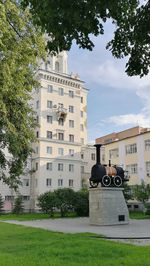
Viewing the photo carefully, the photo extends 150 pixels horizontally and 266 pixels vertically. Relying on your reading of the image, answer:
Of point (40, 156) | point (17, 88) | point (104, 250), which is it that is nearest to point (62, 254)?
point (104, 250)

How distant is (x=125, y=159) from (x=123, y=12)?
150 feet

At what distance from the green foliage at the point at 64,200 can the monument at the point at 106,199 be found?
34.1 feet

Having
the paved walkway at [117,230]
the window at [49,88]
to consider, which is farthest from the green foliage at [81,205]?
the window at [49,88]

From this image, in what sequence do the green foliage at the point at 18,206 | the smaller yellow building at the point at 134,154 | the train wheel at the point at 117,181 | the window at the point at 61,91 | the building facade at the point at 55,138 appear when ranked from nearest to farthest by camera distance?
the train wheel at the point at 117,181 < the smaller yellow building at the point at 134,154 < the green foliage at the point at 18,206 < the building facade at the point at 55,138 < the window at the point at 61,91

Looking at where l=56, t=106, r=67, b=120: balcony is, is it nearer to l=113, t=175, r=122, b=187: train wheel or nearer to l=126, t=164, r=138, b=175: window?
l=126, t=164, r=138, b=175: window

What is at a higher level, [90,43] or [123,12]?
[123,12]

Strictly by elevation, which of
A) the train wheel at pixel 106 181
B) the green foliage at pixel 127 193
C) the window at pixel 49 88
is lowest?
the green foliage at pixel 127 193

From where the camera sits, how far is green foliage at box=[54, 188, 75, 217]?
34.9m

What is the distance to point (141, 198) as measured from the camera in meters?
39.3

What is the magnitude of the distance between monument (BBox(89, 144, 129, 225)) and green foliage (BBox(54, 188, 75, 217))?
10390 mm

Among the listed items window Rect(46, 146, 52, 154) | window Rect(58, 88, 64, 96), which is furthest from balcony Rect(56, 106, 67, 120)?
window Rect(46, 146, 52, 154)

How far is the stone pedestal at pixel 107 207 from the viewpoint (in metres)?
23.5

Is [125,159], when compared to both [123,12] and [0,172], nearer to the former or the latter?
[0,172]

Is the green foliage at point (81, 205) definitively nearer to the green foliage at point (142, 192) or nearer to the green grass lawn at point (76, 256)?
the green foliage at point (142, 192)
